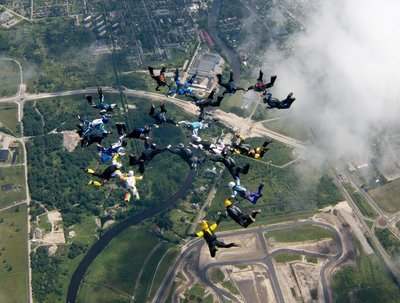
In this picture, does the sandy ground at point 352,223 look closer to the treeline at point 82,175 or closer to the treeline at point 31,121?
the treeline at point 82,175

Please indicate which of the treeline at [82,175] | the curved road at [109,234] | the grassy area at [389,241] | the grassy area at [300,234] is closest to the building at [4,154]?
the treeline at [82,175]

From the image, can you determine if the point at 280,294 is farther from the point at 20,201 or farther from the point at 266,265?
the point at 20,201

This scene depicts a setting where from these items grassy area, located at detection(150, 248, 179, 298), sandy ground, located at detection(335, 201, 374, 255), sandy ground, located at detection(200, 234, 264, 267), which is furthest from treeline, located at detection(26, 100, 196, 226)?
sandy ground, located at detection(335, 201, 374, 255)

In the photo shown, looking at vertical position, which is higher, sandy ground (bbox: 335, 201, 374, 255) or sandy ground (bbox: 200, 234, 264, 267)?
sandy ground (bbox: 335, 201, 374, 255)

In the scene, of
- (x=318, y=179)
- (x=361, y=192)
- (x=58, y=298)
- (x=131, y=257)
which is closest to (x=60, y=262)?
(x=58, y=298)

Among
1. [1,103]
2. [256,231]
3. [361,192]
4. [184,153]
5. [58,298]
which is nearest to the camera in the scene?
[184,153]

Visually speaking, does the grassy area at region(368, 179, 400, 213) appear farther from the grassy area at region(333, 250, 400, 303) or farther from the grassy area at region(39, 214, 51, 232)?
the grassy area at region(39, 214, 51, 232)
